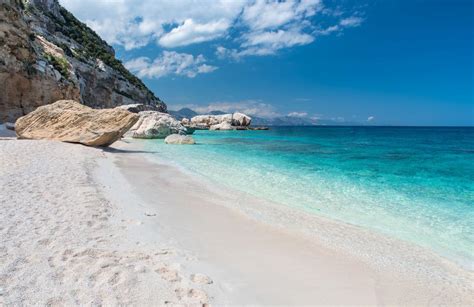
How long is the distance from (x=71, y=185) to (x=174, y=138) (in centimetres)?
2087

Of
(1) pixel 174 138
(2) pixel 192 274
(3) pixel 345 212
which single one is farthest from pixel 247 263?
(1) pixel 174 138

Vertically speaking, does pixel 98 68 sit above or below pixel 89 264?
above

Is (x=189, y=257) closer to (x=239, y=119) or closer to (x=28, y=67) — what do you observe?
(x=28, y=67)

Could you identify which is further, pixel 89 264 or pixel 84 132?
pixel 84 132

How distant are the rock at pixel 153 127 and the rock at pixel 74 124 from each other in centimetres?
1507

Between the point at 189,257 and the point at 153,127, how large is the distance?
30899mm

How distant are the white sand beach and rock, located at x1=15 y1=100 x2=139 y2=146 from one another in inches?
433

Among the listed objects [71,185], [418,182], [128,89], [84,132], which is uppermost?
[128,89]

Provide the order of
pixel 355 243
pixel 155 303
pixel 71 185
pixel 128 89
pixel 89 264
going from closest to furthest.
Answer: pixel 155 303 → pixel 89 264 → pixel 355 243 → pixel 71 185 → pixel 128 89

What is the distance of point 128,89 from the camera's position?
6144cm

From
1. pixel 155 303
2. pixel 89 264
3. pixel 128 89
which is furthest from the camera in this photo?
pixel 128 89

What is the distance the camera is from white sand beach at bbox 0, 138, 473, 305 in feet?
10.5

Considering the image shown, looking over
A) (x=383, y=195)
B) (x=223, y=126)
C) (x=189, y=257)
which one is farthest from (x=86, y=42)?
(x=189, y=257)

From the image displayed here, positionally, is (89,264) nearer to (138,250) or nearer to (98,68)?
(138,250)
